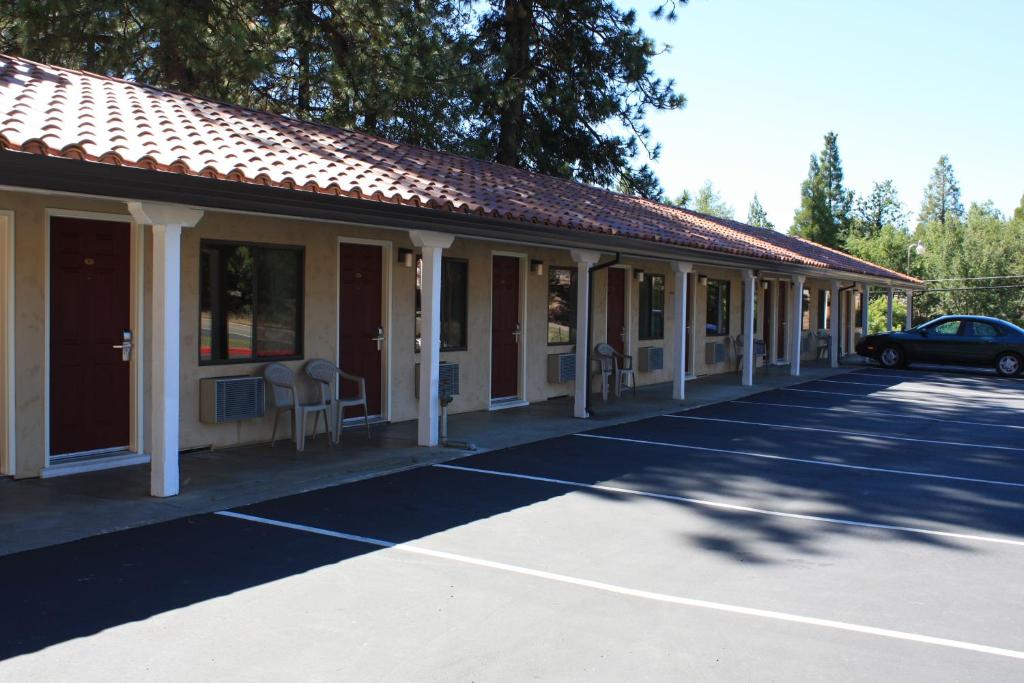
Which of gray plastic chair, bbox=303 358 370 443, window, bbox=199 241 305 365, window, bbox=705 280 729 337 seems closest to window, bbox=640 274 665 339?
window, bbox=705 280 729 337

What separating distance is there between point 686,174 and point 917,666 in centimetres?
9035

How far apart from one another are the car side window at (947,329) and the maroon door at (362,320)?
54.8 ft

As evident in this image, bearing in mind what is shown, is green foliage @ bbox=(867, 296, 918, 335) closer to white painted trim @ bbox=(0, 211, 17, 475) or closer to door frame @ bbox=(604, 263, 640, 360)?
door frame @ bbox=(604, 263, 640, 360)

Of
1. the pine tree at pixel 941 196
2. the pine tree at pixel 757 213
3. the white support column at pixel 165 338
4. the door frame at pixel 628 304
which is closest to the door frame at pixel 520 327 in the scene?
the door frame at pixel 628 304

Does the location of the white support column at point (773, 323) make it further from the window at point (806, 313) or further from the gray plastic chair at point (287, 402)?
the gray plastic chair at point (287, 402)

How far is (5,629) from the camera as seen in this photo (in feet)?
14.5

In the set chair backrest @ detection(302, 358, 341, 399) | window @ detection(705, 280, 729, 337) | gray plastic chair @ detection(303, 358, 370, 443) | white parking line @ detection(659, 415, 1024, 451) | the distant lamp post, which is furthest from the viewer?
the distant lamp post

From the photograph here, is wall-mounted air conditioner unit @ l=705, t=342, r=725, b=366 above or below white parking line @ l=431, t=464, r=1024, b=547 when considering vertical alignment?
above

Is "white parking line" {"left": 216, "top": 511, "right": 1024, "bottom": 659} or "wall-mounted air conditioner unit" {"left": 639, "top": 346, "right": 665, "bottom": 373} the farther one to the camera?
"wall-mounted air conditioner unit" {"left": 639, "top": 346, "right": 665, "bottom": 373}

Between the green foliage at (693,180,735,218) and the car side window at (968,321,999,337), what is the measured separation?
72.9 m

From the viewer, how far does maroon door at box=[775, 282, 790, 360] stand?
24016 mm

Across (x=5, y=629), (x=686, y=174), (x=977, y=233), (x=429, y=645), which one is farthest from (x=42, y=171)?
(x=686, y=174)

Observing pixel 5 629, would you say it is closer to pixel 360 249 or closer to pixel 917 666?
pixel 917 666

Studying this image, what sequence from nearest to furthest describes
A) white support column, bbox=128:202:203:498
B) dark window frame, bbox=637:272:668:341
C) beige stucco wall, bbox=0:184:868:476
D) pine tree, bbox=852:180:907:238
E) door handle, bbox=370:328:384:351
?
white support column, bbox=128:202:203:498, beige stucco wall, bbox=0:184:868:476, door handle, bbox=370:328:384:351, dark window frame, bbox=637:272:668:341, pine tree, bbox=852:180:907:238
